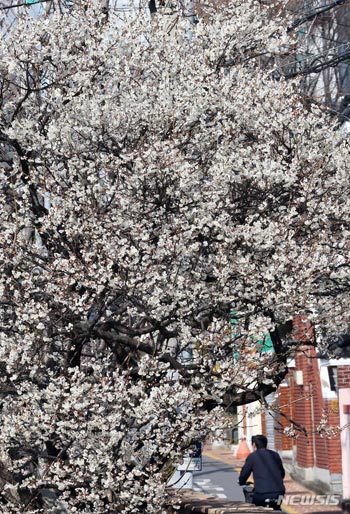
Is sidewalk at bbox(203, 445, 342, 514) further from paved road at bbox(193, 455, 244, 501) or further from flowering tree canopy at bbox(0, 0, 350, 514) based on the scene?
flowering tree canopy at bbox(0, 0, 350, 514)

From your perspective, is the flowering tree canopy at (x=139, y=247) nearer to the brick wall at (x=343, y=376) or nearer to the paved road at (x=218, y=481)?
the brick wall at (x=343, y=376)

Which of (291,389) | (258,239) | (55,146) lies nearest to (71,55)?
(55,146)

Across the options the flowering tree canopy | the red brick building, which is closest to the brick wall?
the red brick building

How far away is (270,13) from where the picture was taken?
1641 centimetres

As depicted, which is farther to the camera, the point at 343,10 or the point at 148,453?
the point at 343,10

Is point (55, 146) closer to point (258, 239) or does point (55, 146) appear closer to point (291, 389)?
point (258, 239)

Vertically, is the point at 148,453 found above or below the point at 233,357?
below

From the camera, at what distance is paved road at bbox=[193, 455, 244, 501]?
24.3 metres

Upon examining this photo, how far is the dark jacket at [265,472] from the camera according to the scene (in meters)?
12.0

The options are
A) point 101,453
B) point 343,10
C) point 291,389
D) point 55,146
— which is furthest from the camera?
point 291,389

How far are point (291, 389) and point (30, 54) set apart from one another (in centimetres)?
2279

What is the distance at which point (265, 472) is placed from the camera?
12.1 m

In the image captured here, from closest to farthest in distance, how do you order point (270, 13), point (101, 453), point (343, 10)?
point (101, 453) → point (270, 13) → point (343, 10)

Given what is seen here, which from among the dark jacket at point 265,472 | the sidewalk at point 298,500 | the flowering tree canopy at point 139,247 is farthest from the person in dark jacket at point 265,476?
the sidewalk at point 298,500
